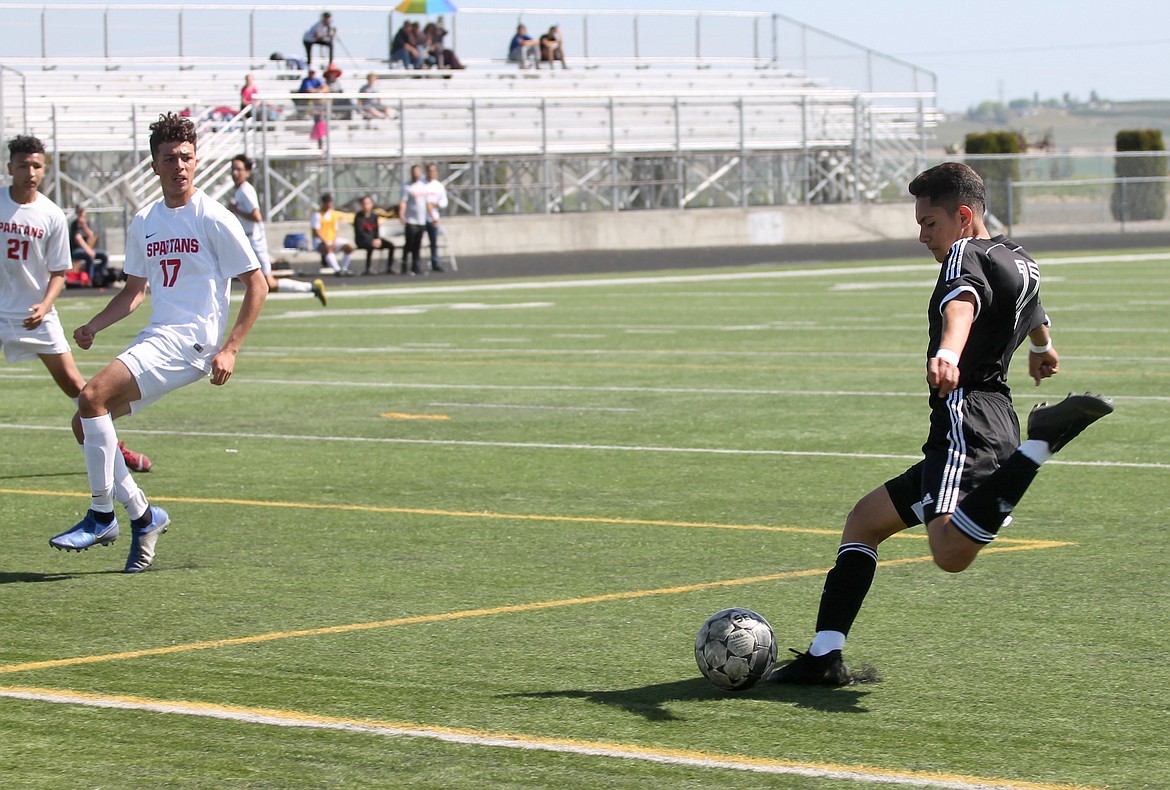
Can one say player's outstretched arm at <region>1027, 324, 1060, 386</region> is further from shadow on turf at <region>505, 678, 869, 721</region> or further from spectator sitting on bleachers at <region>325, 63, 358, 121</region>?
spectator sitting on bleachers at <region>325, 63, 358, 121</region>

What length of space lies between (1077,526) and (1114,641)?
2685 mm

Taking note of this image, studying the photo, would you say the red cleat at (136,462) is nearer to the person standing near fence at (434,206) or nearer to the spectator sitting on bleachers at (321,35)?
the person standing near fence at (434,206)

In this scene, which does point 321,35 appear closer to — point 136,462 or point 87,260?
point 87,260

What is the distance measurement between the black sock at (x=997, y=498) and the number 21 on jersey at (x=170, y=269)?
4350 mm

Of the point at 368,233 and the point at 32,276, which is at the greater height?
the point at 368,233

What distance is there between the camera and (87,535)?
345 inches

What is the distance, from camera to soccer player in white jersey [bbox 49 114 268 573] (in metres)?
8.70

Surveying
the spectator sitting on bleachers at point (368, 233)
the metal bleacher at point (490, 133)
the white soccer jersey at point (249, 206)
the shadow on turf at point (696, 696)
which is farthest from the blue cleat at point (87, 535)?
the metal bleacher at point (490, 133)

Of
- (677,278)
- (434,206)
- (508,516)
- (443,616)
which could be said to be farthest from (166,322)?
(434,206)

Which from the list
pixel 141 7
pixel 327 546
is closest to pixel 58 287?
pixel 327 546

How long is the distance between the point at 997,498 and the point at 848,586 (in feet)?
2.14

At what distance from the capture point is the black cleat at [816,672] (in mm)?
6289

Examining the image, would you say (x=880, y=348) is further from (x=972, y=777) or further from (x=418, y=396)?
(x=972, y=777)

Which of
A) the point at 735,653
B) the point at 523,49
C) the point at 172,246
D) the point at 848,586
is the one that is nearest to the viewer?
the point at 735,653
